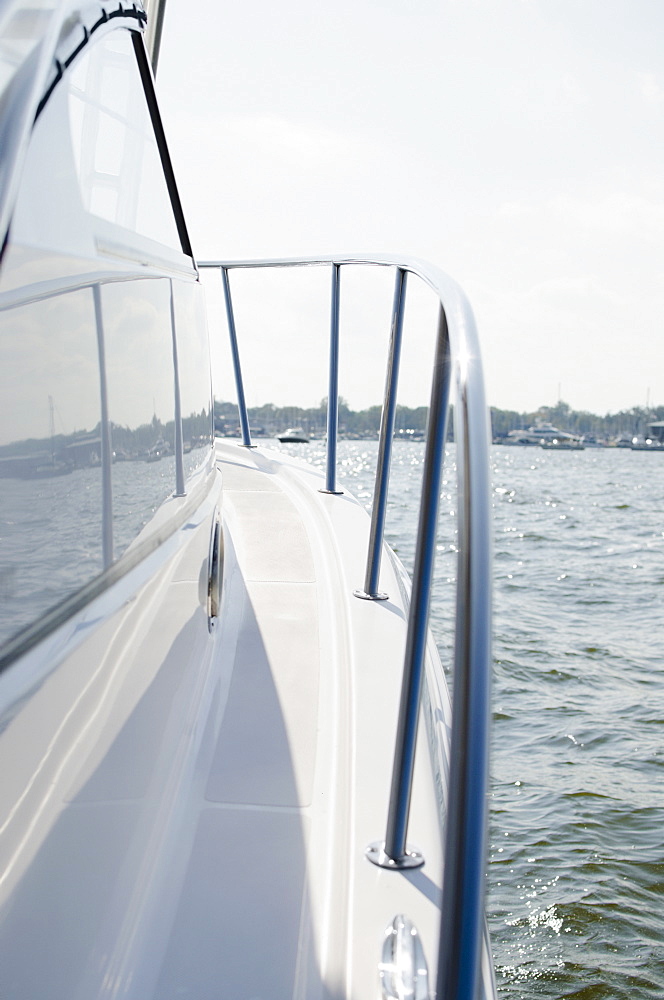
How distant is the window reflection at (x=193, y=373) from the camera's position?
1.34 meters

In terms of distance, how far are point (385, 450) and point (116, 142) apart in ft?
3.49

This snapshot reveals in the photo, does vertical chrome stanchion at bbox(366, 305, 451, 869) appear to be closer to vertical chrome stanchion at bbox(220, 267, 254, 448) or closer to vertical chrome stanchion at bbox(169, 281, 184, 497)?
vertical chrome stanchion at bbox(169, 281, 184, 497)

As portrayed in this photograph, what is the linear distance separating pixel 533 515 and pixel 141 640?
17825 millimetres

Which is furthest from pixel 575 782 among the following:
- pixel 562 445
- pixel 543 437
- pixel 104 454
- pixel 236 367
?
pixel 543 437

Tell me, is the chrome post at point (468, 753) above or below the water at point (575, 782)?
above

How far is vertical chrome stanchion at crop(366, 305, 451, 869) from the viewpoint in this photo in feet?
Answer: 3.64

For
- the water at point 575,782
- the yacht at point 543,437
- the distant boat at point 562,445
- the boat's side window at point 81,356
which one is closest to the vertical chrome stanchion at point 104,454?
the boat's side window at point 81,356

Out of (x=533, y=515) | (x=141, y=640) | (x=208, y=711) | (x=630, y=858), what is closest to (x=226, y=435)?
(x=630, y=858)

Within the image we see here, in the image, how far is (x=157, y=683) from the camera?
39.0 inches

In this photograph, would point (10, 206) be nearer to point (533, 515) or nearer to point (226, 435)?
point (226, 435)

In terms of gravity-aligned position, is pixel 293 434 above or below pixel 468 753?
above

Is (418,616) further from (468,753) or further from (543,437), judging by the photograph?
(543,437)

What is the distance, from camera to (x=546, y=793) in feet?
13.0

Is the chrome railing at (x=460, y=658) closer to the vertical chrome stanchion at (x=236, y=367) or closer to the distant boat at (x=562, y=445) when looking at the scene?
the vertical chrome stanchion at (x=236, y=367)
